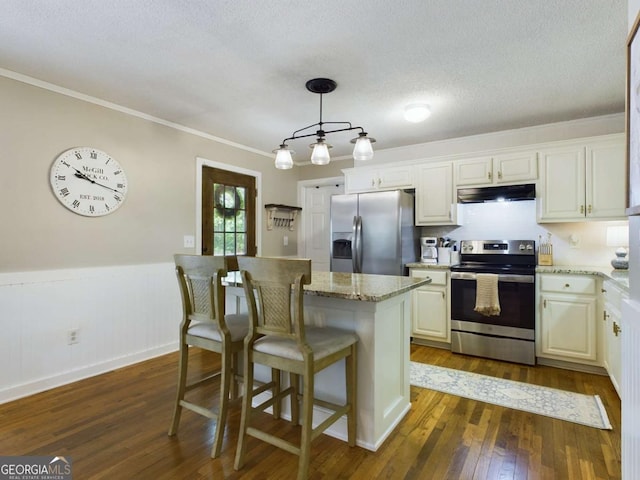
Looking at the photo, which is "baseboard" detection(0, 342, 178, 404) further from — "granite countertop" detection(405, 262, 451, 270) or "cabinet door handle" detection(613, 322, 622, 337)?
"cabinet door handle" detection(613, 322, 622, 337)

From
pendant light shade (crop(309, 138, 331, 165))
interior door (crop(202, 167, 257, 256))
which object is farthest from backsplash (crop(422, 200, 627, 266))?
interior door (crop(202, 167, 257, 256))

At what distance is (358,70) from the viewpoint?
2.38 m

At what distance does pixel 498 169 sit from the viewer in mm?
3451

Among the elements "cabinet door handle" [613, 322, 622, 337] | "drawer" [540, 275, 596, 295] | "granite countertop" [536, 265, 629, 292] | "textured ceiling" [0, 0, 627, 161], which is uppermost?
"textured ceiling" [0, 0, 627, 161]

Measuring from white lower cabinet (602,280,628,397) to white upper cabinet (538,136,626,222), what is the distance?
0.73 metres

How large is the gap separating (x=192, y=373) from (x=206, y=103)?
7.71 ft

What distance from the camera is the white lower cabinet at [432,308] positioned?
351 centimetres

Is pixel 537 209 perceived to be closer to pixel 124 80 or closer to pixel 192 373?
pixel 192 373

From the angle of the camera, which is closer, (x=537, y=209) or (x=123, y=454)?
(x=123, y=454)

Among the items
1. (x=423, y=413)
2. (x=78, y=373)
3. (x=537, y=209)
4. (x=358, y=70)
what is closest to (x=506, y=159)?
(x=537, y=209)

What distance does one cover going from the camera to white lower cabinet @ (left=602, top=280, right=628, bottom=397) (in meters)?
2.32

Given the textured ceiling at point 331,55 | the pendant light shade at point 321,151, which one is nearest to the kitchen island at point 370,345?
the pendant light shade at point 321,151

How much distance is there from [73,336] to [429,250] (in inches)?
142

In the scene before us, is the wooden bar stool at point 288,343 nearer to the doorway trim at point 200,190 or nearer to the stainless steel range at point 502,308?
the stainless steel range at point 502,308
